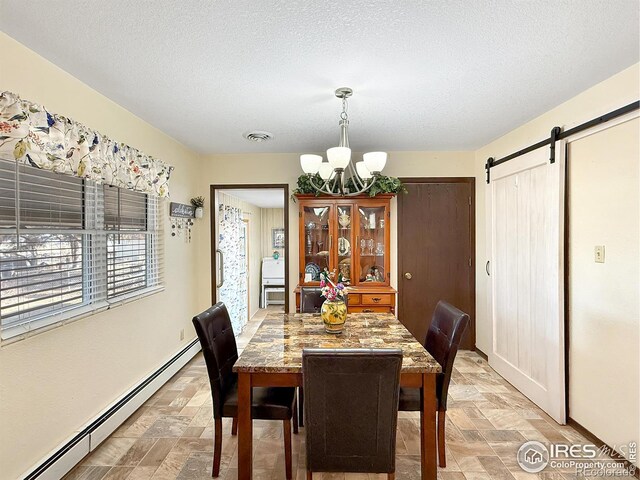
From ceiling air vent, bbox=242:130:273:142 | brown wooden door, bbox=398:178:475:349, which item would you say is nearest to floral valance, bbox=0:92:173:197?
ceiling air vent, bbox=242:130:273:142

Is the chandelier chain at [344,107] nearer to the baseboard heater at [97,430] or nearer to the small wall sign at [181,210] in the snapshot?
the small wall sign at [181,210]

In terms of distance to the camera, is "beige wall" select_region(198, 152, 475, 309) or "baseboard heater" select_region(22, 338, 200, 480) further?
"beige wall" select_region(198, 152, 475, 309)

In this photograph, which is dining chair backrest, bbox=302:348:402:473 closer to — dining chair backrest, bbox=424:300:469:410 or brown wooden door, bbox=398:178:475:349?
dining chair backrest, bbox=424:300:469:410

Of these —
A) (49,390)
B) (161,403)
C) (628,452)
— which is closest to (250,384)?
(49,390)

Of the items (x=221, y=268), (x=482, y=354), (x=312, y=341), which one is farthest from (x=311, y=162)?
(x=482, y=354)

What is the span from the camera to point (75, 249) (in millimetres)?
2211

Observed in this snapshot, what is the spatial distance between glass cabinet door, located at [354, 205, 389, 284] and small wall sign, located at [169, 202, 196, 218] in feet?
6.08

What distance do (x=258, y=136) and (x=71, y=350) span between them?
88.7 inches

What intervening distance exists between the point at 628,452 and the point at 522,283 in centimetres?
134

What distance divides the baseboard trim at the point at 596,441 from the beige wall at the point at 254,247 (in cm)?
481

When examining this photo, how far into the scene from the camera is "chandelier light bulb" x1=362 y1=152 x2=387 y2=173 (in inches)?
87.9

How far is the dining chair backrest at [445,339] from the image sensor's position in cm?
202

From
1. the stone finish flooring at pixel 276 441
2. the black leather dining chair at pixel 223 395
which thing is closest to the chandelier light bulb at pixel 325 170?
the black leather dining chair at pixel 223 395

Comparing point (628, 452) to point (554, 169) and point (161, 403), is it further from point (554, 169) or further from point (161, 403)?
point (161, 403)
